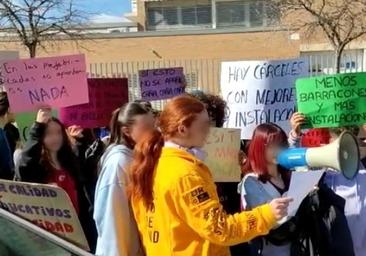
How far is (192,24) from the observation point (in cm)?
4791

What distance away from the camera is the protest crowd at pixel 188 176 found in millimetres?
3223

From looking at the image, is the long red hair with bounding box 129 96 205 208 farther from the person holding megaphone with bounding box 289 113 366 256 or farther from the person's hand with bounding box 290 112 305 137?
the person's hand with bounding box 290 112 305 137

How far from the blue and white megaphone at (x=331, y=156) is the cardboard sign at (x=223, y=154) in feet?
2.25

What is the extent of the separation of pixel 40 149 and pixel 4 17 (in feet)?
71.4

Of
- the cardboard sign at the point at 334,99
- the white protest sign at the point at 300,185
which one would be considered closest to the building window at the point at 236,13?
the cardboard sign at the point at 334,99

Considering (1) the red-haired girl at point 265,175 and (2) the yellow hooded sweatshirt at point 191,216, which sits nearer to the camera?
(2) the yellow hooded sweatshirt at point 191,216

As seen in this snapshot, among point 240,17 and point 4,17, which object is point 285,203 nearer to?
point 4,17

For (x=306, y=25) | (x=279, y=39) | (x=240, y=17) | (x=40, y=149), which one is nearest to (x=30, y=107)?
(x=40, y=149)

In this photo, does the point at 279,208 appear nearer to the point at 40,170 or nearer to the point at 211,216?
the point at 211,216

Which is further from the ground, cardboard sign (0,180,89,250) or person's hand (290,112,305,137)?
person's hand (290,112,305,137)

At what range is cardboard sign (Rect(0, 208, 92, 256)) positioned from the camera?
2.93m

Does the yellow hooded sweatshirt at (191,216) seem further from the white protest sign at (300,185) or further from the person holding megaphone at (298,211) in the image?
the person holding megaphone at (298,211)

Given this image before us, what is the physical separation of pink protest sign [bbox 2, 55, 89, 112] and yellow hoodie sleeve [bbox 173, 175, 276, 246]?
2563 mm

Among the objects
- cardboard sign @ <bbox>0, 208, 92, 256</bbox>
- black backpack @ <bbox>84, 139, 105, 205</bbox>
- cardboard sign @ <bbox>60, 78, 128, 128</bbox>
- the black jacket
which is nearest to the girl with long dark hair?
cardboard sign @ <bbox>0, 208, 92, 256</bbox>
